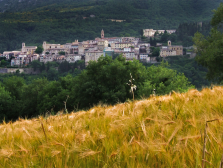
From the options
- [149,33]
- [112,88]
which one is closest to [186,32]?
[149,33]

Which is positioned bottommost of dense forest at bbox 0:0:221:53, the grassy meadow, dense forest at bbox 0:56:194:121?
dense forest at bbox 0:56:194:121

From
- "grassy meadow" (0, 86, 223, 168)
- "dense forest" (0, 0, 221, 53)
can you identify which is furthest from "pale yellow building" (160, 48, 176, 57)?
"grassy meadow" (0, 86, 223, 168)

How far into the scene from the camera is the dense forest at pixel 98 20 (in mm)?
133375

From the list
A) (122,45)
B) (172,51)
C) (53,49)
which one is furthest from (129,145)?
(53,49)

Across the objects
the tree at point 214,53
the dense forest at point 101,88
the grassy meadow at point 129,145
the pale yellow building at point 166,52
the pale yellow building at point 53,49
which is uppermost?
the pale yellow building at point 53,49

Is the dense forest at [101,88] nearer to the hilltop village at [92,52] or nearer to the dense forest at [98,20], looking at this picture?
the hilltop village at [92,52]

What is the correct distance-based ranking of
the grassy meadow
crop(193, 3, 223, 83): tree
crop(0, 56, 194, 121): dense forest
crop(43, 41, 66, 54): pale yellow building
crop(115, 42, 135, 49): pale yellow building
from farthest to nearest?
crop(43, 41, 66, 54): pale yellow building, crop(115, 42, 135, 49): pale yellow building, crop(0, 56, 194, 121): dense forest, crop(193, 3, 223, 83): tree, the grassy meadow

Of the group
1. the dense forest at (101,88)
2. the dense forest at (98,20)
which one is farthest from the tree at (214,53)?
the dense forest at (98,20)

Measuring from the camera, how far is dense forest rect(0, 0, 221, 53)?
133 m

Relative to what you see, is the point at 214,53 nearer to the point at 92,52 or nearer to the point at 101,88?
the point at 101,88

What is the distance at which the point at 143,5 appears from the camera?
17575 cm

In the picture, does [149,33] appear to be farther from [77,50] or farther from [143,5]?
[143,5]

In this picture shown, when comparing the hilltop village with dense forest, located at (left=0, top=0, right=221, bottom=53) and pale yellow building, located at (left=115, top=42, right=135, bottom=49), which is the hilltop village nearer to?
pale yellow building, located at (left=115, top=42, right=135, bottom=49)

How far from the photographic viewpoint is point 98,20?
15350cm
